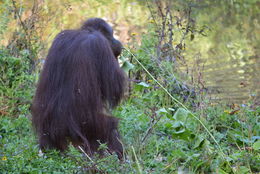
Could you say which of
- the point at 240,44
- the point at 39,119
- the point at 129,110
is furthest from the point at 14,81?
the point at 240,44

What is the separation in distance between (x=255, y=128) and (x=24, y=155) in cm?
206

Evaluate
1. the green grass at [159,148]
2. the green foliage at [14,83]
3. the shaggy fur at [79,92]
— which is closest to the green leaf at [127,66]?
the green grass at [159,148]

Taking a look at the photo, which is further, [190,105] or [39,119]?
[190,105]

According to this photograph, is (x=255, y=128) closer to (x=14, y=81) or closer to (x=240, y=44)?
(x=14, y=81)

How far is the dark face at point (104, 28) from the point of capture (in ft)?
13.3

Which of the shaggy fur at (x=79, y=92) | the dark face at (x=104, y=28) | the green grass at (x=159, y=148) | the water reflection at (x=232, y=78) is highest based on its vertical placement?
the dark face at (x=104, y=28)

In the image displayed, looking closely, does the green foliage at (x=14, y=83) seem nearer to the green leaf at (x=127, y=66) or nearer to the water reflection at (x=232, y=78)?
the green leaf at (x=127, y=66)

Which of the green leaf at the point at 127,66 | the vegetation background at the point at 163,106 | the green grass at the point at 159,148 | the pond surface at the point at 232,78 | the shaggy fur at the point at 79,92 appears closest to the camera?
the green grass at the point at 159,148

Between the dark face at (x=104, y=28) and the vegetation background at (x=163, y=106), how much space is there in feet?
0.49

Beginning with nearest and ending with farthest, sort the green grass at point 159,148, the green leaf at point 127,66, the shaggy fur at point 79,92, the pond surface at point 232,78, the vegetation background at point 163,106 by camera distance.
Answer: the green grass at point 159,148 → the vegetation background at point 163,106 → the shaggy fur at point 79,92 → the green leaf at point 127,66 → the pond surface at point 232,78

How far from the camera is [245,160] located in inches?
144

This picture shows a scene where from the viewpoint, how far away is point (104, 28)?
13.3ft

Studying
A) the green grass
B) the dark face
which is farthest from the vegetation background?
the dark face

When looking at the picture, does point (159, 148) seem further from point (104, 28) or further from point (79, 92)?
point (104, 28)
